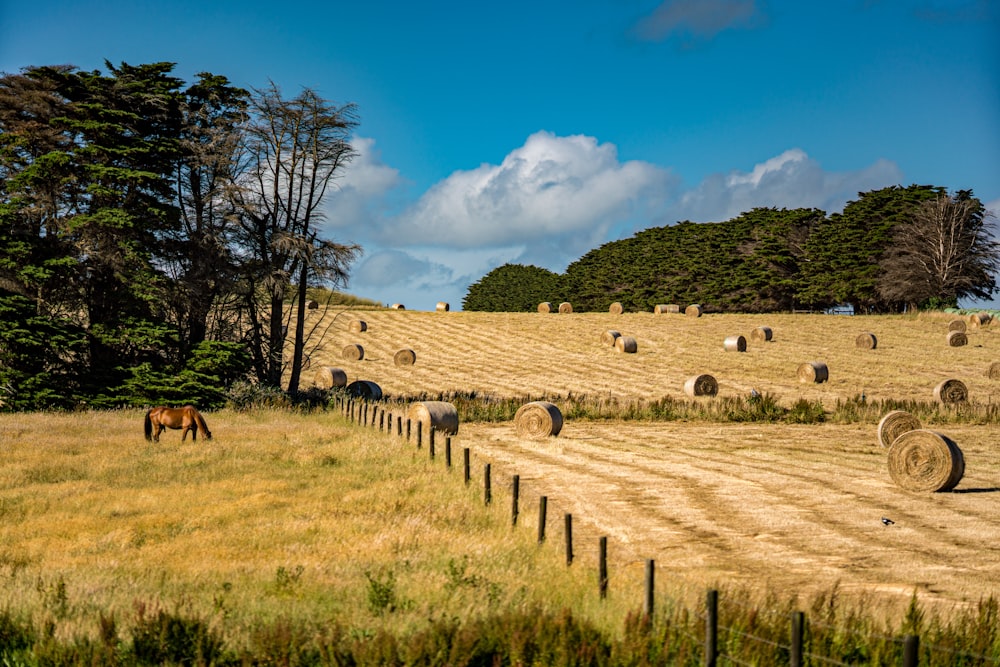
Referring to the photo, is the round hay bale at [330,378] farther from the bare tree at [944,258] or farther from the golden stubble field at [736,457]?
the bare tree at [944,258]

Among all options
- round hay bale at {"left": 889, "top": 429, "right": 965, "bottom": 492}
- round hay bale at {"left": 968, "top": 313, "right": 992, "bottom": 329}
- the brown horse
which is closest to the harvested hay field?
round hay bale at {"left": 968, "top": 313, "right": 992, "bottom": 329}

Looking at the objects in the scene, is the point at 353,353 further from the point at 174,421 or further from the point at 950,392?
the point at 950,392

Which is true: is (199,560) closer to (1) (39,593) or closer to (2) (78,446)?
(1) (39,593)

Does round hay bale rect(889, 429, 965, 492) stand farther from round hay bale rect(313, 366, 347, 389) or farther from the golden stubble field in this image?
round hay bale rect(313, 366, 347, 389)

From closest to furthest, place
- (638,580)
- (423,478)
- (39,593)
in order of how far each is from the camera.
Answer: (39,593), (638,580), (423,478)

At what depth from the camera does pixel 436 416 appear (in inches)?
1083

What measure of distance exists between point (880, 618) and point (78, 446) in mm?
19891

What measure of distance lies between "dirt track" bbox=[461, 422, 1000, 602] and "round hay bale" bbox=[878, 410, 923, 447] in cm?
54

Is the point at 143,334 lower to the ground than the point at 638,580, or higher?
higher

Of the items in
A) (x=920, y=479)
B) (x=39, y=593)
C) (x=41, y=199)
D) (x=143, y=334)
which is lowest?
(x=39, y=593)

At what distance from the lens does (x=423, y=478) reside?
62.3ft

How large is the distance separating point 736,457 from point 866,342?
114 feet

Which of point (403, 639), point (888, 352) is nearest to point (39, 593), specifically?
point (403, 639)

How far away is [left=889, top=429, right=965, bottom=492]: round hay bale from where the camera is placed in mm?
20203
